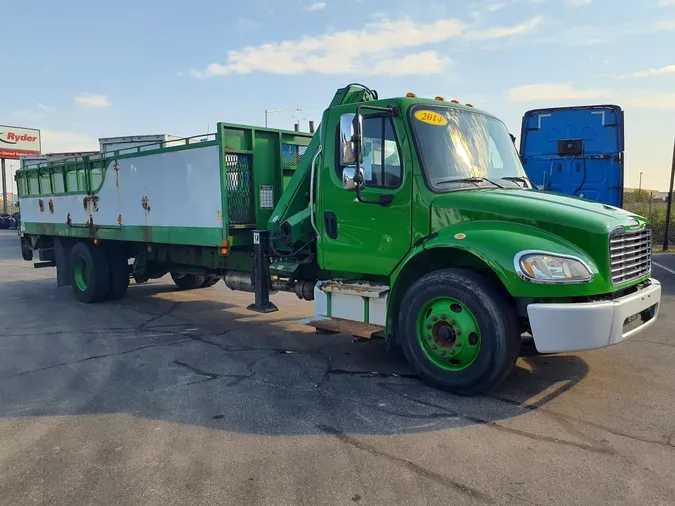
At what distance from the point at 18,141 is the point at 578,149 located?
58.5 metres

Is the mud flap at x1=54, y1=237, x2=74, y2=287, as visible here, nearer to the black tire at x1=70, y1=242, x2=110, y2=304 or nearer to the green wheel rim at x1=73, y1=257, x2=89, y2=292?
the green wheel rim at x1=73, y1=257, x2=89, y2=292

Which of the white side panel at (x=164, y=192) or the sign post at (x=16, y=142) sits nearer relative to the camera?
the white side panel at (x=164, y=192)

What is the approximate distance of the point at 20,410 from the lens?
181 inches

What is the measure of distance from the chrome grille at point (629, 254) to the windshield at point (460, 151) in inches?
44.8

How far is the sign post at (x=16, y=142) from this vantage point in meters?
53.9

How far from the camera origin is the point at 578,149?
11023 millimetres

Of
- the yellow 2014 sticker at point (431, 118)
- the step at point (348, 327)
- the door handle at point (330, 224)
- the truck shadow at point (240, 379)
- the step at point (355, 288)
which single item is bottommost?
the truck shadow at point (240, 379)

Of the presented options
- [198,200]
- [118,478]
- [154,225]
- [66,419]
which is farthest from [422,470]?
[154,225]

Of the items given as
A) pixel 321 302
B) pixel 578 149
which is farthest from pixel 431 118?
pixel 578 149

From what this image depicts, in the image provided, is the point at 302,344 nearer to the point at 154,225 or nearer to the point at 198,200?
the point at 198,200

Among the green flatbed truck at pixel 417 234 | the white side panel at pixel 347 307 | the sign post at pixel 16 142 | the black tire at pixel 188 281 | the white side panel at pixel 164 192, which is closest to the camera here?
the green flatbed truck at pixel 417 234

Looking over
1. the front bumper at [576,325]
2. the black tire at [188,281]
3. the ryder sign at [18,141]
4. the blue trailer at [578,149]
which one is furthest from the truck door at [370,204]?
the ryder sign at [18,141]

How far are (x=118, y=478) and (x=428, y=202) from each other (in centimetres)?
321

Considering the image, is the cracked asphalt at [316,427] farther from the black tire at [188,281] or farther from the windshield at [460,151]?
the black tire at [188,281]
